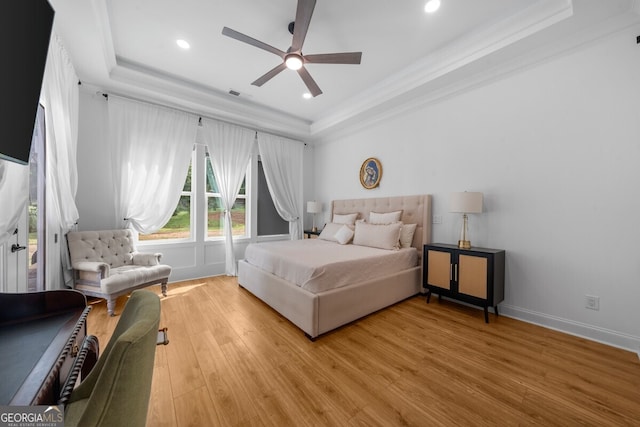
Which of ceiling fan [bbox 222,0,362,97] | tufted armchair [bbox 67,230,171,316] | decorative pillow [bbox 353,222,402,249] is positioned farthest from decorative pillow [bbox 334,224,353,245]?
tufted armchair [bbox 67,230,171,316]

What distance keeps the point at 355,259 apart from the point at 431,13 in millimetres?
2552

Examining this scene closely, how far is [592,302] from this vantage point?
2293mm

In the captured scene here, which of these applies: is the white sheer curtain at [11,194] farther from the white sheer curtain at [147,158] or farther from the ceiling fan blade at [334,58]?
the ceiling fan blade at [334,58]

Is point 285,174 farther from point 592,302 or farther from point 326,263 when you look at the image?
point 592,302

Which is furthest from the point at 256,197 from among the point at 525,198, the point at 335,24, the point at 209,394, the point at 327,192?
the point at 525,198

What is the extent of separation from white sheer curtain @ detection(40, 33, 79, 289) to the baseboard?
16.1ft

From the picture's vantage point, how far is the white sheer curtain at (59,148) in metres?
2.15

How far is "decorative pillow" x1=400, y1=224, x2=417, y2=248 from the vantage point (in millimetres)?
3561

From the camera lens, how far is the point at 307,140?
5.62 m

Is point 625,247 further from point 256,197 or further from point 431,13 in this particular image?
point 256,197

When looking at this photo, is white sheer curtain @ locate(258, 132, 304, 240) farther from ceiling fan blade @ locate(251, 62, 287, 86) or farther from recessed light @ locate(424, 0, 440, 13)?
recessed light @ locate(424, 0, 440, 13)

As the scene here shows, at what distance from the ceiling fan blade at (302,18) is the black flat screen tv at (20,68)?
1470mm

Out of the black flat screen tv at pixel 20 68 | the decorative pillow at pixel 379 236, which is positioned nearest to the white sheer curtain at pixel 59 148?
the black flat screen tv at pixel 20 68

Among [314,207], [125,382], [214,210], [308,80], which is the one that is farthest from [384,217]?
[125,382]
